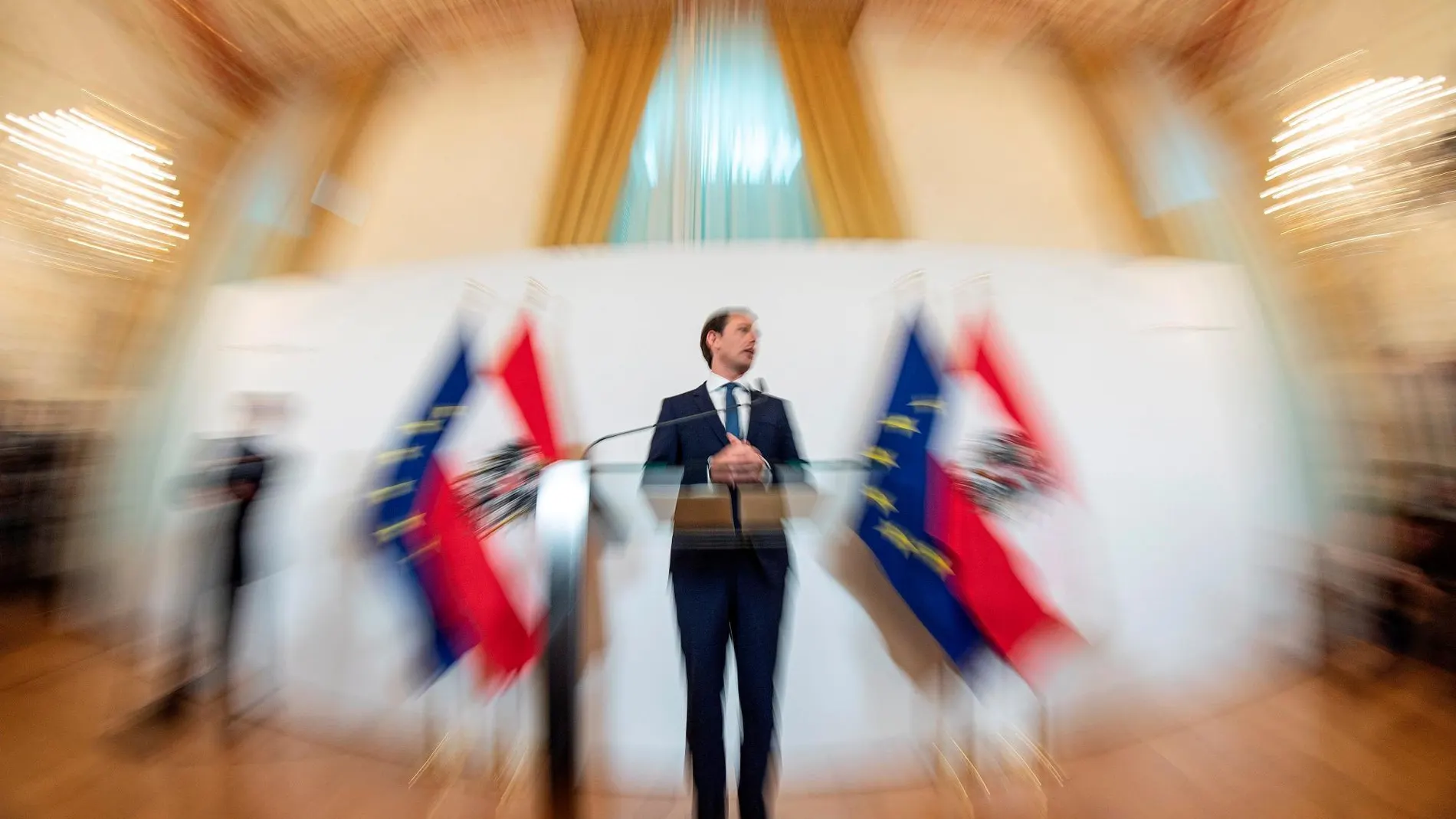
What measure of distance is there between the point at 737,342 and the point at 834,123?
0.82m

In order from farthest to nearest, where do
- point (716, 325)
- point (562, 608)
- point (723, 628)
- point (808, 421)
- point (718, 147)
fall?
1. point (718, 147)
2. point (808, 421)
3. point (716, 325)
4. point (723, 628)
5. point (562, 608)

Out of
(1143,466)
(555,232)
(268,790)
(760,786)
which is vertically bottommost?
(268,790)

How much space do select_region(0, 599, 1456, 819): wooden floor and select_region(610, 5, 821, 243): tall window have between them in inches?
58.1

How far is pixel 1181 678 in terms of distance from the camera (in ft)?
3.70

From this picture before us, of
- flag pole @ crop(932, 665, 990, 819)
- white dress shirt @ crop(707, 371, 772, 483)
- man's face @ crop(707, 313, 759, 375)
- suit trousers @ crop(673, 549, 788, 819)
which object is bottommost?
flag pole @ crop(932, 665, 990, 819)

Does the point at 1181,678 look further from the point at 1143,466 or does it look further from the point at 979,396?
the point at 979,396

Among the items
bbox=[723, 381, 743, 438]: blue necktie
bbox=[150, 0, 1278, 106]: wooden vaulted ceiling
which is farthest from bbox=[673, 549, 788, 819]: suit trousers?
bbox=[150, 0, 1278, 106]: wooden vaulted ceiling

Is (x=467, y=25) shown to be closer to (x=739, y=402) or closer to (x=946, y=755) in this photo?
Answer: (x=739, y=402)

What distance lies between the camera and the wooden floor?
930 mm

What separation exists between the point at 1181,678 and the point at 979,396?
2.86 ft

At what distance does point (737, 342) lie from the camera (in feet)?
3.23

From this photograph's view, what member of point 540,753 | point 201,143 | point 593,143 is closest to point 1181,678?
point 540,753

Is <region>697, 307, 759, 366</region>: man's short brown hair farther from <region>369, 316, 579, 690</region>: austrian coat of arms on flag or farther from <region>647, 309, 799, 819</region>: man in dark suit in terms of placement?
<region>369, 316, 579, 690</region>: austrian coat of arms on flag

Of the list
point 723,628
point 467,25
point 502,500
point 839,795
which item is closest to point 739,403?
point 723,628
